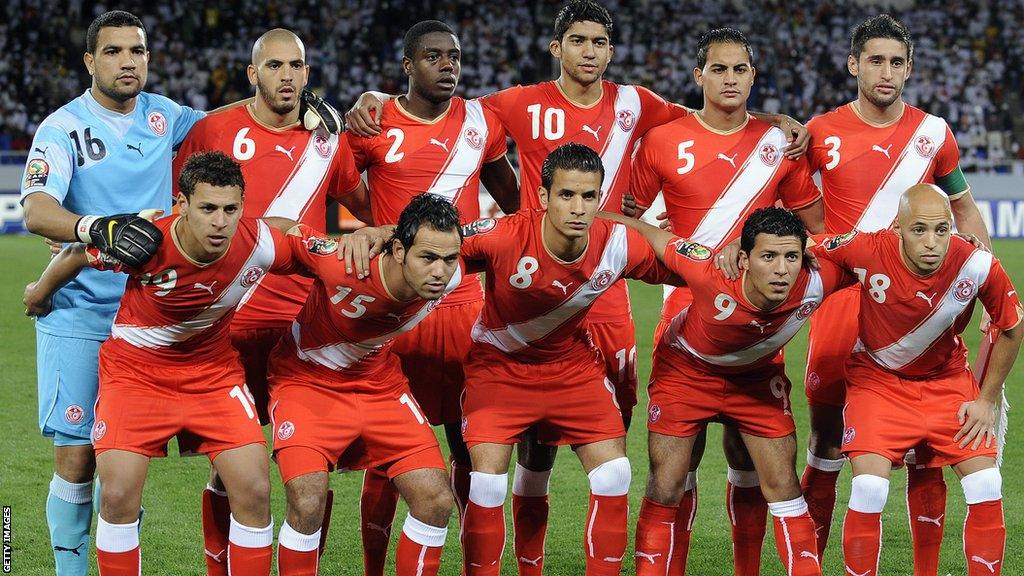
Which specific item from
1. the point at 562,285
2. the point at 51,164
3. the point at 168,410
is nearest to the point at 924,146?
the point at 562,285

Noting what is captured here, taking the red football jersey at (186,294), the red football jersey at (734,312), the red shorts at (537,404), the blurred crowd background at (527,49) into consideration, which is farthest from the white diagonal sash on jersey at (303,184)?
the blurred crowd background at (527,49)

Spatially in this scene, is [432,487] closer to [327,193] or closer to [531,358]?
[531,358]

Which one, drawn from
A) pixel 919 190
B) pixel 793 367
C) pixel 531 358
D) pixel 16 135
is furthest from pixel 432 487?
pixel 16 135

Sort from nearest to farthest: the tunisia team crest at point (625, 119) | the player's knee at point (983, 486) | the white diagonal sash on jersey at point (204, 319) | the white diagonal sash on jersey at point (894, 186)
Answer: the white diagonal sash on jersey at point (204, 319), the player's knee at point (983, 486), the white diagonal sash on jersey at point (894, 186), the tunisia team crest at point (625, 119)

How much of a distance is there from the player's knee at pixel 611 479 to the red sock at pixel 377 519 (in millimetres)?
1002

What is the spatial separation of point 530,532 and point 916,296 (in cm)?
197

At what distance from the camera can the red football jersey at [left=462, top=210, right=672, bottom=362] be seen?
507 cm

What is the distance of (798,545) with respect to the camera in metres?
5.09

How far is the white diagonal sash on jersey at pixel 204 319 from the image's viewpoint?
484 cm

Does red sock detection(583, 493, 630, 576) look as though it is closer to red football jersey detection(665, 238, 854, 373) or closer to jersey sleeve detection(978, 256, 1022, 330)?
red football jersey detection(665, 238, 854, 373)

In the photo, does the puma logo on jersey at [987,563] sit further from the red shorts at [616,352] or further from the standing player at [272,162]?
the standing player at [272,162]

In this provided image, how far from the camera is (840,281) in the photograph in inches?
204

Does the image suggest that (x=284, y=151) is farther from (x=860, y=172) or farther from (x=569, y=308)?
(x=860, y=172)

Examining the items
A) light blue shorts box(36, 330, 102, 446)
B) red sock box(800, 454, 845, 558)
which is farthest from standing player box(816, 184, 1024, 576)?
light blue shorts box(36, 330, 102, 446)
